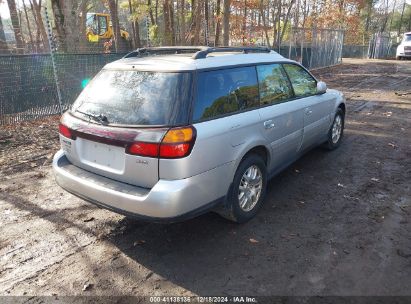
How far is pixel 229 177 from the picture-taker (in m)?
3.40

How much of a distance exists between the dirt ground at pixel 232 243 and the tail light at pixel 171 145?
1.03 m

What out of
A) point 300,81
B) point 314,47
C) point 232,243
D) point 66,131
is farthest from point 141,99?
point 314,47

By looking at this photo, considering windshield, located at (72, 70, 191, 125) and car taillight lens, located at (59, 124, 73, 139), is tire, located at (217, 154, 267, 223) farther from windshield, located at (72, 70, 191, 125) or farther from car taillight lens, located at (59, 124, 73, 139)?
car taillight lens, located at (59, 124, 73, 139)

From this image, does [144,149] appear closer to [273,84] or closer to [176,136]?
[176,136]

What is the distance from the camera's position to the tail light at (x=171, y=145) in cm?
288

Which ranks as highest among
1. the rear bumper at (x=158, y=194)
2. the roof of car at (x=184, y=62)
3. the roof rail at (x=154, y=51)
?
the roof rail at (x=154, y=51)

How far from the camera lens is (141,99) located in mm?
3154

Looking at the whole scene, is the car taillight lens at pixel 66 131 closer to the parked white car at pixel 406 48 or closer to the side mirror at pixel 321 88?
the side mirror at pixel 321 88

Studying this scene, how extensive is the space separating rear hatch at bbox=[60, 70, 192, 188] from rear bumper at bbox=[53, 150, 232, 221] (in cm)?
9

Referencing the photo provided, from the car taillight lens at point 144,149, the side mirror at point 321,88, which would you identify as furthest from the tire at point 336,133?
the car taillight lens at point 144,149

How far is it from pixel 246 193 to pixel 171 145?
1262 millimetres

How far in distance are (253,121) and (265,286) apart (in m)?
1.64

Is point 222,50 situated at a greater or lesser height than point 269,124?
greater

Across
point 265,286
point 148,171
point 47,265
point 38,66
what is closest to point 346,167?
point 265,286
